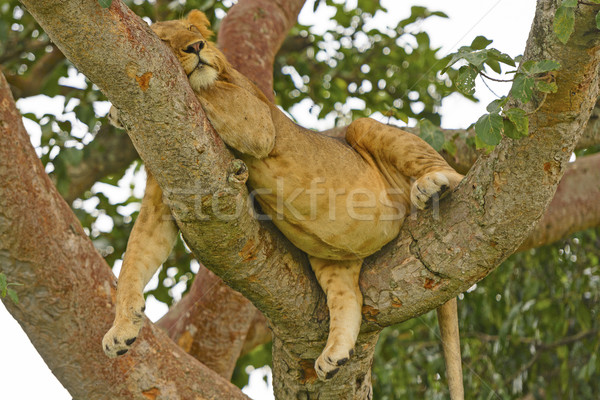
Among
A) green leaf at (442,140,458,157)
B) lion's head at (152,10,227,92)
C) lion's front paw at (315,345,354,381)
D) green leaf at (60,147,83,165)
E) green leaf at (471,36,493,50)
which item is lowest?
lion's front paw at (315,345,354,381)

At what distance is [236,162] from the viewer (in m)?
2.55

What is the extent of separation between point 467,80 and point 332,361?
1.25 meters

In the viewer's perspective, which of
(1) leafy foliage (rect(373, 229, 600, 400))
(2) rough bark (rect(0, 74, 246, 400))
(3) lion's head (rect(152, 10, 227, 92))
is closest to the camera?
(3) lion's head (rect(152, 10, 227, 92))

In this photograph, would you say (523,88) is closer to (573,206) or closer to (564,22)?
(564,22)

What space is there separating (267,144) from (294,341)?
3.01ft

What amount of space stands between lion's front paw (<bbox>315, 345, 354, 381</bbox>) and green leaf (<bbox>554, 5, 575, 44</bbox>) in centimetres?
145

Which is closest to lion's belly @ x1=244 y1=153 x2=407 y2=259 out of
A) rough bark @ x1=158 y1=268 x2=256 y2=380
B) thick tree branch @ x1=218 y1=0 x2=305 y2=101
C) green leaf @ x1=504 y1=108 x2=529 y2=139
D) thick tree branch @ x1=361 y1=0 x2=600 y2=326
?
thick tree branch @ x1=361 y1=0 x2=600 y2=326

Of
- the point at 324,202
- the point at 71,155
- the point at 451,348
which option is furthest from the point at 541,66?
the point at 71,155

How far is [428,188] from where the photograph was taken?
2.84 meters

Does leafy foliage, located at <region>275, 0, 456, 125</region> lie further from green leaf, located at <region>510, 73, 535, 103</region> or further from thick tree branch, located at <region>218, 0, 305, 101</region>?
green leaf, located at <region>510, 73, 535, 103</region>

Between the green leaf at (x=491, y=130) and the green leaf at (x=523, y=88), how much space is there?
0.32 feet

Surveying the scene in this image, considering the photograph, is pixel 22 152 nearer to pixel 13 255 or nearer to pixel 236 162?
pixel 13 255

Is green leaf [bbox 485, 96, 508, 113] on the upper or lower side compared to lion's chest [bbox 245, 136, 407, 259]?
lower

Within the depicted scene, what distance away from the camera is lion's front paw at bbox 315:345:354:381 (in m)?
2.88
